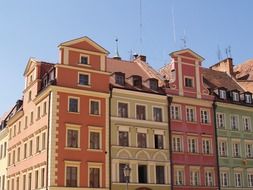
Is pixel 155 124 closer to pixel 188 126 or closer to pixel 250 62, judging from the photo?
pixel 188 126

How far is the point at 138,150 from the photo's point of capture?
45000 mm

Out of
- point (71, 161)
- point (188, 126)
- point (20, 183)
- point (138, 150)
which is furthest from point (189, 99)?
point (20, 183)

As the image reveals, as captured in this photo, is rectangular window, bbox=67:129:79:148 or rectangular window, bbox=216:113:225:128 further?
rectangular window, bbox=216:113:225:128

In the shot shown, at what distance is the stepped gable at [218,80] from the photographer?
5525cm

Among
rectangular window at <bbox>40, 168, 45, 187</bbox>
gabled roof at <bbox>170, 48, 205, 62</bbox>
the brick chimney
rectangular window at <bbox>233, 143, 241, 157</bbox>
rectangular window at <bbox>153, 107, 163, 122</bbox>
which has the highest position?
the brick chimney

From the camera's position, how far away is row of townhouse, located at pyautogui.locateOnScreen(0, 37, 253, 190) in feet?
137

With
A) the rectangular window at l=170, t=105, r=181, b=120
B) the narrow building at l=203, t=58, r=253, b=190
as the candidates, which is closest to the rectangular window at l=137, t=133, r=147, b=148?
the rectangular window at l=170, t=105, r=181, b=120

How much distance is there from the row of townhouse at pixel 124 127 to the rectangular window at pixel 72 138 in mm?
90

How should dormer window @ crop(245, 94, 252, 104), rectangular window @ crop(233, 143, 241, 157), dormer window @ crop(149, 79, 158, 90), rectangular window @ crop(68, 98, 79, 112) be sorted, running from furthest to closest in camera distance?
1. dormer window @ crop(245, 94, 252, 104)
2. rectangular window @ crop(233, 143, 241, 157)
3. dormer window @ crop(149, 79, 158, 90)
4. rectangular window @ crop(68, 98, 79, 112)

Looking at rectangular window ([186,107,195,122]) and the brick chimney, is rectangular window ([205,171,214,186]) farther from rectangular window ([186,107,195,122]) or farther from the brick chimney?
the brick chimney

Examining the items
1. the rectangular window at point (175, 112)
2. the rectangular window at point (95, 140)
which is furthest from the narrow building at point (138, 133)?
the rectangular window at point (95, 140)

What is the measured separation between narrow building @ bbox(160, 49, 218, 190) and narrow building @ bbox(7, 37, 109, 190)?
821cm

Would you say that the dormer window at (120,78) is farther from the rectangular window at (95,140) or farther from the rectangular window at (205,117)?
the rectangular window at (205,117)

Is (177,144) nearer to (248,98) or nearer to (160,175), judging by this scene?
(160,175)
